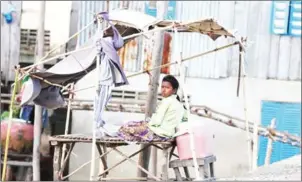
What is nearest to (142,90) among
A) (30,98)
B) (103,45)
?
(30,98)

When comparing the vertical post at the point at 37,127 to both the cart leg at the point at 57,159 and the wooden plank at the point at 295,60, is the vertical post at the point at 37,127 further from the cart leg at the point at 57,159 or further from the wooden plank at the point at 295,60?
the wooden plank at the point at 295,60

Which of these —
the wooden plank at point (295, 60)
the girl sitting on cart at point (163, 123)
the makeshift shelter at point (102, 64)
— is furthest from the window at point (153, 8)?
the girl sitting on cart at point (163, 123)

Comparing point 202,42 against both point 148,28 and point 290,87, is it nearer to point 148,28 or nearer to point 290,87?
point 290,87

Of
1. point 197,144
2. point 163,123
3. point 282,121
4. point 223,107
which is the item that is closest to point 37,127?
point 163,123

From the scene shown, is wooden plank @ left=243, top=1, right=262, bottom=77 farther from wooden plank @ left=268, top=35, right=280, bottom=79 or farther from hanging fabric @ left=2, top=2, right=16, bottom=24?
hanging fabric @ left=2, top=2, right=16, bottom=24

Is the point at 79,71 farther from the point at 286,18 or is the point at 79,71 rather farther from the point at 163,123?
the point at 286,18

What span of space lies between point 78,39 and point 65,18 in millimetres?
929

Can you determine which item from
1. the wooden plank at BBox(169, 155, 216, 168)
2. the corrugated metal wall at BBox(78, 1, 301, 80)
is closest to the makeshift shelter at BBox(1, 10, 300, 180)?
the wooden plank at BBox(169, 155, 216, 168)

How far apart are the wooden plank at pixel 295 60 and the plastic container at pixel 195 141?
585cm

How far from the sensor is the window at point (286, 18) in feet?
43.1

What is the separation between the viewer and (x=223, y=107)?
44.7 ft

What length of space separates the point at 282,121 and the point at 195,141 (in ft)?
19.9

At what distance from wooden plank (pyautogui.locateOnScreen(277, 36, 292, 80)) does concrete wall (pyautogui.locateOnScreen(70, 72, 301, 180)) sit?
175 millimetres

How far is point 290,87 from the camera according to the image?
44.9ft
